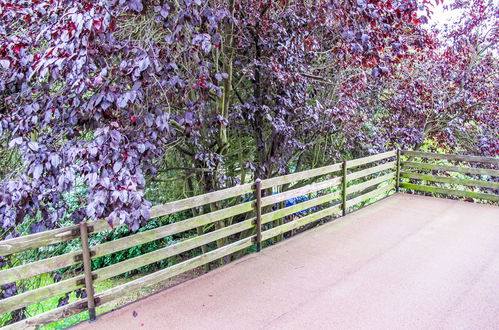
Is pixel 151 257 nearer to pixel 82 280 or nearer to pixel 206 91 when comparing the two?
pixel 82 280

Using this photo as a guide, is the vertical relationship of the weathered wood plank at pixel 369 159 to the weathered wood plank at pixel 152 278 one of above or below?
above

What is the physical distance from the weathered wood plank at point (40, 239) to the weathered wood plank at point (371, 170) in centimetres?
408

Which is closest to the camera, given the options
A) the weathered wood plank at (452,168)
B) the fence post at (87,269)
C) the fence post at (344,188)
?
the fence post at (87,269)

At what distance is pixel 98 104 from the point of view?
264cm

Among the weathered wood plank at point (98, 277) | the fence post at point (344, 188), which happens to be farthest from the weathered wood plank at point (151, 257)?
the fence post at point (344, 188)

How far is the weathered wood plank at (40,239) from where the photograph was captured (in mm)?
2621

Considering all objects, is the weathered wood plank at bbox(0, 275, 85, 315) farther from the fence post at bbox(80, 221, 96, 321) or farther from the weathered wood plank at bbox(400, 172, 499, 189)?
the weathered wood plank at bbox(400, 172, 499, 189)

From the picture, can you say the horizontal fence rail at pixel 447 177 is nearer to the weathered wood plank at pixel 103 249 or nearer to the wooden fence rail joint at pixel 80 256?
the weathered wood plank at pixel 103 249

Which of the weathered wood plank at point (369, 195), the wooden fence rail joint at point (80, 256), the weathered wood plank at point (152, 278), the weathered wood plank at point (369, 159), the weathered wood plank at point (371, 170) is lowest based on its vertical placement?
the weathered wood plank at point (369, 195)

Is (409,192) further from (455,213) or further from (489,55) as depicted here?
(489,55)

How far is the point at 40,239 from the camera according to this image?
276 cm

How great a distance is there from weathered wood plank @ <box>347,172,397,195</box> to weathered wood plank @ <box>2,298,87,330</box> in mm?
4318

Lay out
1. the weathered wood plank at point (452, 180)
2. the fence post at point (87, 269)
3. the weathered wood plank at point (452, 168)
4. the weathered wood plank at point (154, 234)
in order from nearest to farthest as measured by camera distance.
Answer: the fence post at point (87, 269)
the weathered wood plank at point (154, 234)
the weathered wood plank at point (452, 168)
the weathered wood plank at point (452, 180)

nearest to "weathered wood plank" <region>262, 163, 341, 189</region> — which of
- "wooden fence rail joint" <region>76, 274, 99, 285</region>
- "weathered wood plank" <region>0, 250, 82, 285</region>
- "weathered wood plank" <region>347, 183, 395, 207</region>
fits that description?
"weathered wood plank" <region>347, 183, 395, 207</region>
